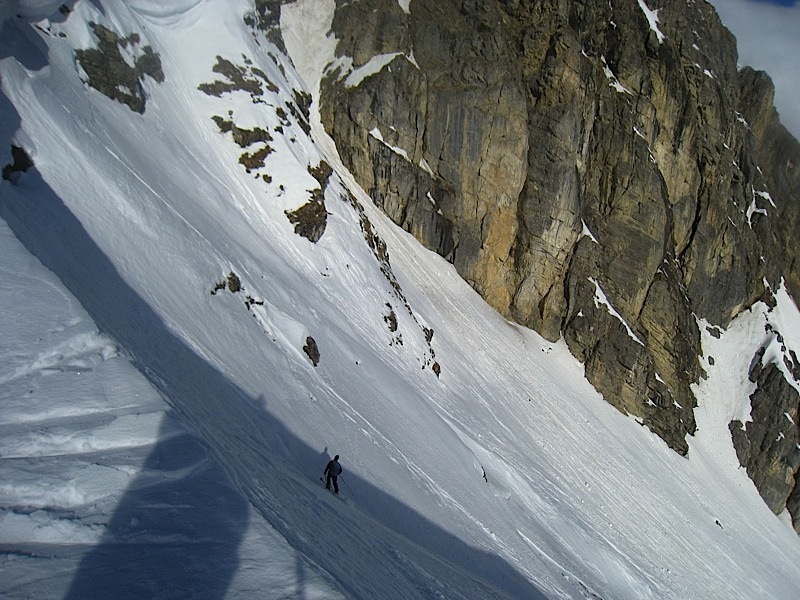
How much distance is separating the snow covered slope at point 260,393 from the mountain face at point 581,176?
9.60ft

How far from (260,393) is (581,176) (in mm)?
36424

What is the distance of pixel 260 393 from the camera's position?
476 inches

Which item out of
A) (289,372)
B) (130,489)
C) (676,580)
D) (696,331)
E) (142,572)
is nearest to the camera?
(142,572)

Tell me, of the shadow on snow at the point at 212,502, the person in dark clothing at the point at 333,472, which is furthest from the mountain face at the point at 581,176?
the person in dark clothing at the point at 333,472

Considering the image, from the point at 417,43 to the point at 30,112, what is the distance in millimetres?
30571

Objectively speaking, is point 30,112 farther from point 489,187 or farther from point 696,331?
point 696,331

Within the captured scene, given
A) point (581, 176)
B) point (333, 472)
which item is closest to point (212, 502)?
point (333, 472)

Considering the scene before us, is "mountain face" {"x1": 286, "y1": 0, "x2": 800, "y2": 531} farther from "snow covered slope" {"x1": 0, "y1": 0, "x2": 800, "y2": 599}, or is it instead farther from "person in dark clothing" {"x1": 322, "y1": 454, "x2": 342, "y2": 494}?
"person in dark clothing" {"x1": 322, "y1": 454, "x2": 342, "y2": 494}

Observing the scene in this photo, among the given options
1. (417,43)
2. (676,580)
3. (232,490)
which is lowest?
(676,580)

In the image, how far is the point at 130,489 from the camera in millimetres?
3945

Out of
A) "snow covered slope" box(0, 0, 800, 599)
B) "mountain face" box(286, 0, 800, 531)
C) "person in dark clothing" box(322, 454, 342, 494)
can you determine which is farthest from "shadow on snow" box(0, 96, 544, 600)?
"mountain face" box(286, 0, 800, 531)

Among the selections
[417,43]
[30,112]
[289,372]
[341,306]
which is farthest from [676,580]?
[417,43]

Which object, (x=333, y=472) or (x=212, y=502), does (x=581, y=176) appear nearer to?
(x=333, y=472)

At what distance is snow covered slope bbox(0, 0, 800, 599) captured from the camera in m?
3.88
